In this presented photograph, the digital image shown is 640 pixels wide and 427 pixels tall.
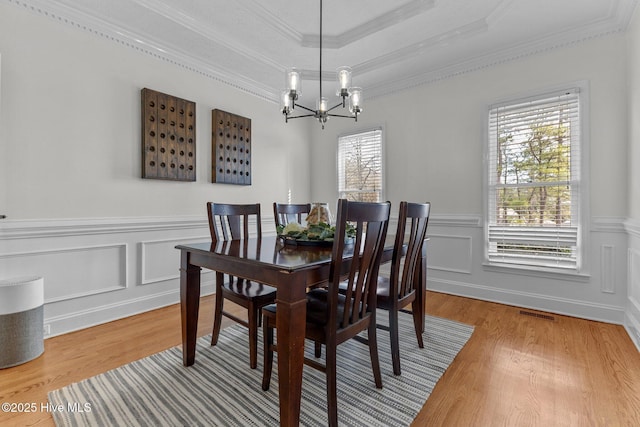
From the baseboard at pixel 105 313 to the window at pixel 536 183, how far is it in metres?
3.33

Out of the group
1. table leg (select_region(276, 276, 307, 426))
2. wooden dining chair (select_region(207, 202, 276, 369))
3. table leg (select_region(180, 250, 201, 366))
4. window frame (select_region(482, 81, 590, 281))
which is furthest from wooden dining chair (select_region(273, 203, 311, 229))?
window frame (select_region(482, 81, 590, 281))

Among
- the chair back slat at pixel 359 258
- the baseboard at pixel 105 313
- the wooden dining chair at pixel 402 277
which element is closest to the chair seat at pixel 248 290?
the chair back slat at pixel 359 258

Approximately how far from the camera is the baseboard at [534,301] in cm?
268

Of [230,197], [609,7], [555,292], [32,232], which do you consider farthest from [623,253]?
[32,232]

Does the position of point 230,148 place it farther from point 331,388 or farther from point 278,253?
point 331,388

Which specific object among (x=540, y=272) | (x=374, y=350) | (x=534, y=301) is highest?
(x=540, y=272)

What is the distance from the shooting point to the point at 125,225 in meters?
2.76

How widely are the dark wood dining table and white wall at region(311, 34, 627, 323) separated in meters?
2.00

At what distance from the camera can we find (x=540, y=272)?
2988mm

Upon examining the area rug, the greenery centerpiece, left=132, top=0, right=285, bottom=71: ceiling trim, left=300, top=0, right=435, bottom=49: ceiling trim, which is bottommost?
the area rug

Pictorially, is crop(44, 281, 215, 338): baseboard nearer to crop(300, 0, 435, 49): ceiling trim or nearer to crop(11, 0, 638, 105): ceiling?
crop(11, 0, 638, 105): ceiling

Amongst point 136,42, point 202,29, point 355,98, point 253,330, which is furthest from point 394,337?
point 136,42

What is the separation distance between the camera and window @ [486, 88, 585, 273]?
284 cm

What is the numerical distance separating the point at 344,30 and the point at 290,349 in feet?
9.86
